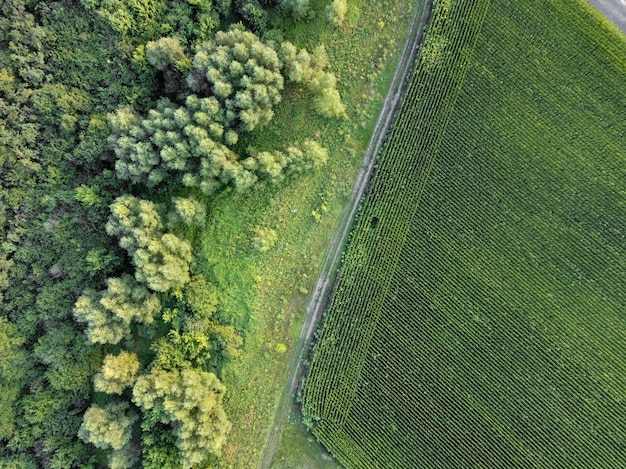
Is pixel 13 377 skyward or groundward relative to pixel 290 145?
groundward

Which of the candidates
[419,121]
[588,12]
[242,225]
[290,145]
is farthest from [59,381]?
[588,12]

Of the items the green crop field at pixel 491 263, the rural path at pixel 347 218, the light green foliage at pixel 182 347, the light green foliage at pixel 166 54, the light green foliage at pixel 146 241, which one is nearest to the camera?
the light green foliage at pixel 146 241

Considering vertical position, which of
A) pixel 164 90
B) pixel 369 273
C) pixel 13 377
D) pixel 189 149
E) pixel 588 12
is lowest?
pixel 13 377

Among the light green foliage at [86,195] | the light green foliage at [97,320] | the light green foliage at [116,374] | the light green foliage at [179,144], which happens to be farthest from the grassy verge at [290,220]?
the light green foliage at [86,195]

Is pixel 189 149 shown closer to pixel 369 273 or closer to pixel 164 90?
pixel 164 90

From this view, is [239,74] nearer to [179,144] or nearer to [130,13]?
[179,144]

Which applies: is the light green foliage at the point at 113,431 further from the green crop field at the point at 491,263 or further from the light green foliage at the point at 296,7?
the light green foliage at the point at 296,7
